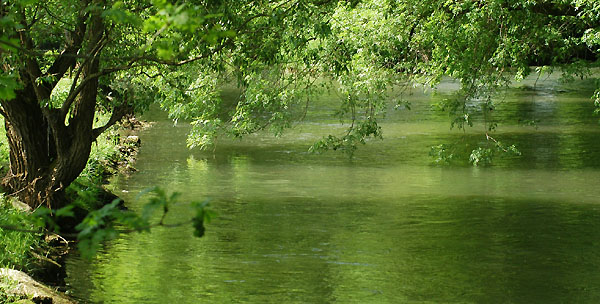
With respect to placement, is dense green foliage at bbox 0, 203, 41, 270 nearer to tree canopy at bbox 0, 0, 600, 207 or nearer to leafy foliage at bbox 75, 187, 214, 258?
tree canopy at bbox 0, 0, 600, 207

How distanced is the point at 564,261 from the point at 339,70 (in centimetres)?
477

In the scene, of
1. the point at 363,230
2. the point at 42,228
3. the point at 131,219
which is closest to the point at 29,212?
the point at 42,228

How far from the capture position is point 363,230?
15.3m

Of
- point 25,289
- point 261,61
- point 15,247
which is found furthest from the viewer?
point 261,61

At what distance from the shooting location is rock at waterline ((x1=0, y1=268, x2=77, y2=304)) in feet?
31.2

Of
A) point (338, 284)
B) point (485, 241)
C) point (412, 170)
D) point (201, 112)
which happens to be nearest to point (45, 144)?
point (201, 112)

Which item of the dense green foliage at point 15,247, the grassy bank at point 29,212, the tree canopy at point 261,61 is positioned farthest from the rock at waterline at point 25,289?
the tree canopy at point 261,61

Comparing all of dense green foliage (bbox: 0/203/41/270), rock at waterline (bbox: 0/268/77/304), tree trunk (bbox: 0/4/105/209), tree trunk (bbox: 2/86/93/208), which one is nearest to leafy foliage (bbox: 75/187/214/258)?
rock at waterline (bbox: 0/268/77/304)

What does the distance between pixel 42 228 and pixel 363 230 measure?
533 centimetres

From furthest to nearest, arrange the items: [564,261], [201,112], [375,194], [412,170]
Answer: [412,170] < [375,194] < [201,112] < [564,261]

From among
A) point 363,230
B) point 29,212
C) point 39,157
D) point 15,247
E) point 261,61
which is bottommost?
point 363,230

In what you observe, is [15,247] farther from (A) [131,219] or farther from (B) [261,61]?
(A) [131,219]

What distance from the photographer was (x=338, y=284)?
1196 centimetres

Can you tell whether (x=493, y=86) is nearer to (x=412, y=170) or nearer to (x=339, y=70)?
(x=339, y=70)
